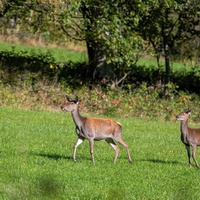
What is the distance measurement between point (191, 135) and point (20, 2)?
43.0ft

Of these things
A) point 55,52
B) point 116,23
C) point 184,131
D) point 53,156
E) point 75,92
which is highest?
point 184,131

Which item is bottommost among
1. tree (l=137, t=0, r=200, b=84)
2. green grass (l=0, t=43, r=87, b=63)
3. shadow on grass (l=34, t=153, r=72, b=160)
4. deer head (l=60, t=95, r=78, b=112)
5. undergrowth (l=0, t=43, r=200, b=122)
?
green grass (l=0, t=43, r=87, b=63)

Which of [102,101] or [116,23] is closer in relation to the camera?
[102,101]

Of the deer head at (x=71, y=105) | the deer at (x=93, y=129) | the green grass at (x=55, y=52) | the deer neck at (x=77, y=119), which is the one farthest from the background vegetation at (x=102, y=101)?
the green grass at (x=55, y=52)

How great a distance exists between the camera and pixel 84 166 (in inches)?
462

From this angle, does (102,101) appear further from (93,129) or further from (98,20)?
(93,129)

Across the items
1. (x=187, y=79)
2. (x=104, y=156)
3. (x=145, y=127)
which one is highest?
(x=104, y=156)

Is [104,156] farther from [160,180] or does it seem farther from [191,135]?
[160,180]

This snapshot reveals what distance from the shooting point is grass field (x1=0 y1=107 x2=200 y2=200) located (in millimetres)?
9438

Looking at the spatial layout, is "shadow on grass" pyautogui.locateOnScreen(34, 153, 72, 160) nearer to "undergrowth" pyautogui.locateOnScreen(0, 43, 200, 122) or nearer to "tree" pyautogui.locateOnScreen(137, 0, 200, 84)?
"undergrowth" pyautogui.locateOnScreen(0, 43, 200, 122)

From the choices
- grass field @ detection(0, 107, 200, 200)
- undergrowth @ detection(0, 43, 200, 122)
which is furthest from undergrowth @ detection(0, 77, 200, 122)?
grass field @ detection(0, 107, 200, 200)

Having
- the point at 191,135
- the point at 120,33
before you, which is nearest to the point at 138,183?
the point at 191,135

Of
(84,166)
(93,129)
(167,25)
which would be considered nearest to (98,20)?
(167,25)

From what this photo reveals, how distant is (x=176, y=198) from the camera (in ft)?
15.2
